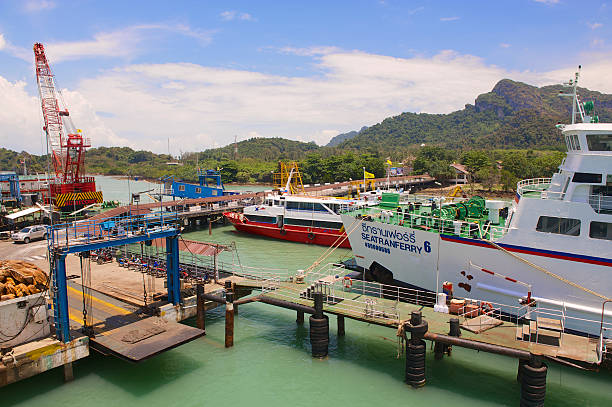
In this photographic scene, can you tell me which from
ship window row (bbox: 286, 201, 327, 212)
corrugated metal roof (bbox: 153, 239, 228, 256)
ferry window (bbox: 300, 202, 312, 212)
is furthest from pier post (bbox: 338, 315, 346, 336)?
ferry window (bbox: 300, 202, 312, 212)

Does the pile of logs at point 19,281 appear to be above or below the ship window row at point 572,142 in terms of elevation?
below

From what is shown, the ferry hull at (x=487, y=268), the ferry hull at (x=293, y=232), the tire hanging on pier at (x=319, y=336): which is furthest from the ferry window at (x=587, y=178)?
the ferry hull at (x=293, y=232)

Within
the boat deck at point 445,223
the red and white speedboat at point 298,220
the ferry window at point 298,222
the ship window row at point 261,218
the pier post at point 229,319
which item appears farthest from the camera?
the ship window row at point 261,218

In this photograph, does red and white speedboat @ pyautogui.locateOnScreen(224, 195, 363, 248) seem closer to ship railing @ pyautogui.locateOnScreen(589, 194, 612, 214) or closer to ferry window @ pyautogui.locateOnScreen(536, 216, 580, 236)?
ferry window @ pyautogui.locateOnScreen(536, 216, 580, 236)

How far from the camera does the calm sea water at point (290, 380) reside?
13648 millimetres

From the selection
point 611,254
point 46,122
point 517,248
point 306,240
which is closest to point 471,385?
point 517,248

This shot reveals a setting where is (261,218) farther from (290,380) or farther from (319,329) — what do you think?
(290,380)

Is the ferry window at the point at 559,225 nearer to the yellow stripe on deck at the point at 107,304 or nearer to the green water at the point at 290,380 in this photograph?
the green water at the point at 290,380

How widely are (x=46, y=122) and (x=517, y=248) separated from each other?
59.7 metres

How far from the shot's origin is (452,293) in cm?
1753

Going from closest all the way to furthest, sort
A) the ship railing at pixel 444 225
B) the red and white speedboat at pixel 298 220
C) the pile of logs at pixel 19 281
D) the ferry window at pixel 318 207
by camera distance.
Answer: the pile of logs at pixel 19 281, the ship railing at pixel 444 225, the red and white speedboat at pixel 298 220, the ferry window at pixel 318 207

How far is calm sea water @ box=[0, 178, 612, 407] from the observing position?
13648mm

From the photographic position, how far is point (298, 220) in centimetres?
3941

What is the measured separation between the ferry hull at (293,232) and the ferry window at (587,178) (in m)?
21.1
